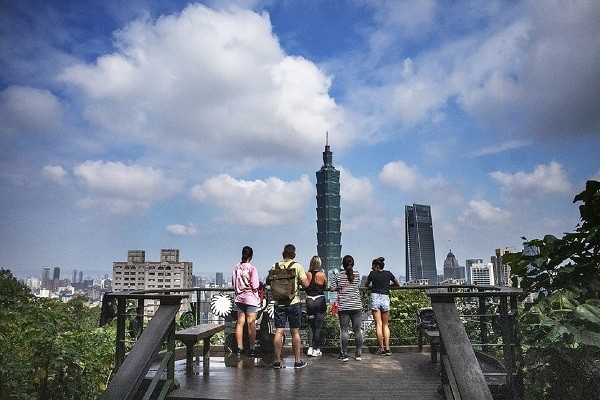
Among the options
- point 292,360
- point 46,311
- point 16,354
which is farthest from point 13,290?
point 292,360

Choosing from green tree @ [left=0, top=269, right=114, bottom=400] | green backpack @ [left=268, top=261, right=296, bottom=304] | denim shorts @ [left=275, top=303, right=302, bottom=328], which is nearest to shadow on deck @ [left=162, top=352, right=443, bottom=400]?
denim shorts @ [left=275, top=303, right=302, bottom=328]

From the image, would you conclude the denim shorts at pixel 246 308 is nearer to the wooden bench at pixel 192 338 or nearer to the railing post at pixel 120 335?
the wooden bench at pixel 192 338

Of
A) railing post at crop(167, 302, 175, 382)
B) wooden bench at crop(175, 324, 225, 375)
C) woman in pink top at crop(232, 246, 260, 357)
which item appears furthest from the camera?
woman in pink top at crop(232, 246, 260, 357)

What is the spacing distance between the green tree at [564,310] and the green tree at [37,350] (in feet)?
16.2

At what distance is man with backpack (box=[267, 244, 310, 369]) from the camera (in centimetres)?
714

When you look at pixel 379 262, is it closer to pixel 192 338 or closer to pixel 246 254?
pixel 246 254

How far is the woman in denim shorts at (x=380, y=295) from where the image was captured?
820 cm

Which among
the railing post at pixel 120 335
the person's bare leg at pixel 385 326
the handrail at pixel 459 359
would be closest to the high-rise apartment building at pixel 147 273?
the person's bare leg at pixel 385 326

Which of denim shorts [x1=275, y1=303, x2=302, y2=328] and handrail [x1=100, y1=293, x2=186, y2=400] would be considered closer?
handrail [x1=100, y1=293, x2=186, y2=400]

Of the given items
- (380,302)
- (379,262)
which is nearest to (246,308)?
(380,302)

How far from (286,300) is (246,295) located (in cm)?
69

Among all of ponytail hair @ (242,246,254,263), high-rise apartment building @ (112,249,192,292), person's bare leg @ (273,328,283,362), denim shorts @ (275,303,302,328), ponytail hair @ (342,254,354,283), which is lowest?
person's bare leg @ (273,328,283,362)

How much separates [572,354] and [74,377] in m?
5.48

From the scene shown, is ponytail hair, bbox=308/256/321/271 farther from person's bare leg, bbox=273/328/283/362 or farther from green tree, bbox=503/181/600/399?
green tree, bbox=503/181/600/399
